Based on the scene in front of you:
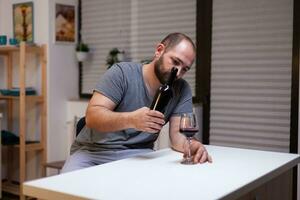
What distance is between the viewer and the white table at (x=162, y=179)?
119 centimetres

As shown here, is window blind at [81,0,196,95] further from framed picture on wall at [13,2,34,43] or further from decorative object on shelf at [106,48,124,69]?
framed picture on wall at [13,2,34,43]

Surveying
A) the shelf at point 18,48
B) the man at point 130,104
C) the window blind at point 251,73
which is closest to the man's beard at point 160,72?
the man at point 130,104

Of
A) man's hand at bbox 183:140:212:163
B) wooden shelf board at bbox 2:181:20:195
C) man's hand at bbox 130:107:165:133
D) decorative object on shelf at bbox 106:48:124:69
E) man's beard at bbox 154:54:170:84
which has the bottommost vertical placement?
wooden shelf board at bbox 2:181:20:195

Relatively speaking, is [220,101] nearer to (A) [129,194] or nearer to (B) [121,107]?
(B) [121,107]

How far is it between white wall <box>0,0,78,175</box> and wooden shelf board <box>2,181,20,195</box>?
1.47ft

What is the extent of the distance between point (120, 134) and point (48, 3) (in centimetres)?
223

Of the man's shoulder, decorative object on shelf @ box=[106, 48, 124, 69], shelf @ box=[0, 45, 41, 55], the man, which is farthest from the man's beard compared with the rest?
shelf @ box=[0, 45, 41, 55]

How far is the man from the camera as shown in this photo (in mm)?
1832

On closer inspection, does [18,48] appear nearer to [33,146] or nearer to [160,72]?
[33,146]

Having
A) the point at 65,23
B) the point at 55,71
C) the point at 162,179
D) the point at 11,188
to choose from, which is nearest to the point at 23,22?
the point at 65,23

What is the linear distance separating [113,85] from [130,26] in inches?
82.2

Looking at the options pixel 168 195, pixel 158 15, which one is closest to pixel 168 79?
pixel 168 195

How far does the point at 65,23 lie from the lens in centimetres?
399

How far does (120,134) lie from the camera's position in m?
1.98
